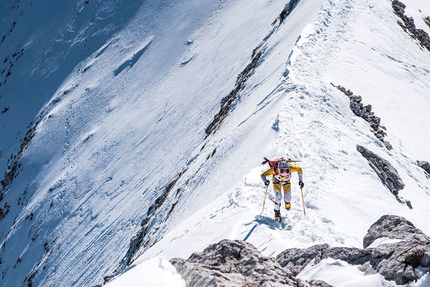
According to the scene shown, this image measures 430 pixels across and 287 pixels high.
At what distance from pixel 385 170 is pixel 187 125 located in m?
18.5

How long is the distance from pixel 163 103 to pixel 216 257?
3150 centimetres

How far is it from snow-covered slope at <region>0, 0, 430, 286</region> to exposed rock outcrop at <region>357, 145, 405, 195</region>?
1.17 ft

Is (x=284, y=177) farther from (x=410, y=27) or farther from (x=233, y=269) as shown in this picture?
(x=410, y=27)

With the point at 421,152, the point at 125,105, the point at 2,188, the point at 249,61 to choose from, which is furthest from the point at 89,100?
the point at 421,152

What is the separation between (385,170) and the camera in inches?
697

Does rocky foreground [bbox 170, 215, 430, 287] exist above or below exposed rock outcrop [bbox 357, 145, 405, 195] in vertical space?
above

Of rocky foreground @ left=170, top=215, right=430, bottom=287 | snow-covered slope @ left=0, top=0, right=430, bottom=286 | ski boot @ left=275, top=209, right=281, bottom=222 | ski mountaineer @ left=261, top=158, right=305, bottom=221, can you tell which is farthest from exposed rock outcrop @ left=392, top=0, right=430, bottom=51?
rocky foreground @ left=170, top=215, right=430, bottom=287

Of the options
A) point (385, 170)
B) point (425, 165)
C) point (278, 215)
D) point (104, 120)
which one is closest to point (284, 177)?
point (278, 215)

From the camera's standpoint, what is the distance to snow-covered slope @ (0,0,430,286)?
1602 cm

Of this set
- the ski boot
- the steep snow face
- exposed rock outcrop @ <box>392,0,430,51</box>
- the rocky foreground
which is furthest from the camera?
exposed rock outcrop @ <box>392,0,430,51</box>

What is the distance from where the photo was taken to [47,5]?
6191cm

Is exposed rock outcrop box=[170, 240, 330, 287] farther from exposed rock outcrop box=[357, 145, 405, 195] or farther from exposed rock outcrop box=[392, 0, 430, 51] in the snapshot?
exposed rock outcrop box=[392, 0, 430, 51]

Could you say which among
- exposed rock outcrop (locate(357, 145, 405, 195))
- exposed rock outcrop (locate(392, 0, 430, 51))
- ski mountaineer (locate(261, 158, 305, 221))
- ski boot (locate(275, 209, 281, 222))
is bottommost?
exposed rock outcrop (locate(392, 0, 430, 51))

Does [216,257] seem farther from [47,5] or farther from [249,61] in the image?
[47,5]
